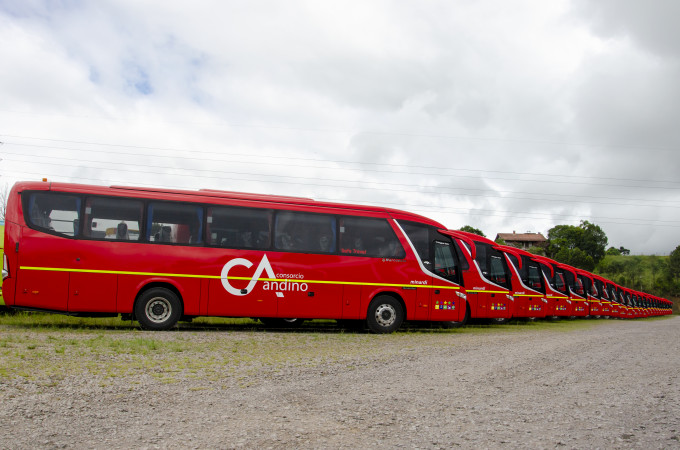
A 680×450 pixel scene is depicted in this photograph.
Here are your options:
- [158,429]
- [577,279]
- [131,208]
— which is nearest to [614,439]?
[158,429]

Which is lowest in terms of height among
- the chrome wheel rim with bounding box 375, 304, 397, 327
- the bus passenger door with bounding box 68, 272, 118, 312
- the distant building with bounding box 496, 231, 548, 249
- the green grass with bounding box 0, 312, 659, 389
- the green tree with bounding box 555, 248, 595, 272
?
the green grass with bounding box 0, 312, 659, 389

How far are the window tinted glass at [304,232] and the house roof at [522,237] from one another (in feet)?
474

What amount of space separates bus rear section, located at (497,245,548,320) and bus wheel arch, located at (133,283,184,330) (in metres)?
13.3

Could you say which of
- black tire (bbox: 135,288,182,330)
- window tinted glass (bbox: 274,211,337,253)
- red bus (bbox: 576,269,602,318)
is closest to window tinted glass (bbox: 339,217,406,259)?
window tinted glass (bbox: 274,211,337,253)

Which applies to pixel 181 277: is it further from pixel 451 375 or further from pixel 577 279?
pixel 577 279

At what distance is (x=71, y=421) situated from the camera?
4.65 meters

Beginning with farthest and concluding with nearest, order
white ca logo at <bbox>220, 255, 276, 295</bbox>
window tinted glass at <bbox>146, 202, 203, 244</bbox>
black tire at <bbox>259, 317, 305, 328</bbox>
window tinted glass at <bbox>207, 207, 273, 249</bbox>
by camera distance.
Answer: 1. black tire at <bbox>259, 317, 305, 328</bbox>
2. window tinted glass at <bbox>207, 207, 273, 249</bbox>
3. white ca logo at <bbox>220, 255, 276, 295</bbox>
4. window tinted glass at <bbox>146, 202, 203, 244</bbox>

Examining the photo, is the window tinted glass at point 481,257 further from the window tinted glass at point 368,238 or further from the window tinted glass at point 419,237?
the window tinted glass at point 368,238

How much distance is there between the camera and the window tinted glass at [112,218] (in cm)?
1240

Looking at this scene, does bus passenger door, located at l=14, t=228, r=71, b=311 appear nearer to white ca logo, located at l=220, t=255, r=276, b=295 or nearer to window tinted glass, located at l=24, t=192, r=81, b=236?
window tinted glass, located at l=24, t=192, r=81, b=236

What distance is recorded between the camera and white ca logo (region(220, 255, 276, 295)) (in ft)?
43.0

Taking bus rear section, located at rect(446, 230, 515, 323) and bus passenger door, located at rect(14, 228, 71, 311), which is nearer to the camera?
bus passenger door, located at rect(14, 228, 71, 311)

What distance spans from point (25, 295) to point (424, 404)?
9.79 m

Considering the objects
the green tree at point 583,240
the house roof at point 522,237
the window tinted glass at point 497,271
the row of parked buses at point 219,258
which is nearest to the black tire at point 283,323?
the row of parked buses at point 219,258
